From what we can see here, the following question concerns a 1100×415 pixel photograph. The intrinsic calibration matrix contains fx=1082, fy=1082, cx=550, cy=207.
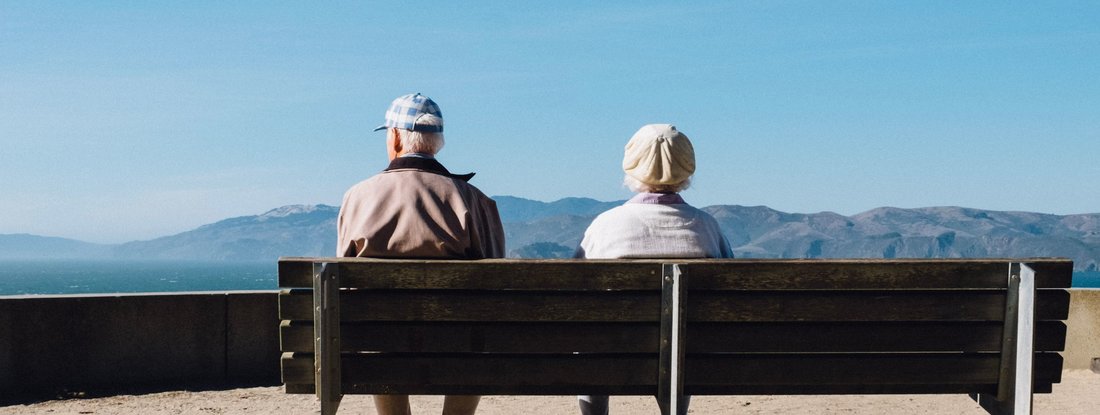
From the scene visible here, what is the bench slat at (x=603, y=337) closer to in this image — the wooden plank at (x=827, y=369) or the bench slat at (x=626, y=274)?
the wooden plank at (x=827, y=369)

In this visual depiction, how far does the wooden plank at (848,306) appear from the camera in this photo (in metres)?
3.95

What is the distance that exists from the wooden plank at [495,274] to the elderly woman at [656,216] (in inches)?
17.9

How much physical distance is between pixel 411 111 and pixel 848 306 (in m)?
1.94

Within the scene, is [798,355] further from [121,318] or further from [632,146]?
[121,318]

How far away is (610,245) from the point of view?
174 inches

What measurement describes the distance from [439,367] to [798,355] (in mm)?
1347

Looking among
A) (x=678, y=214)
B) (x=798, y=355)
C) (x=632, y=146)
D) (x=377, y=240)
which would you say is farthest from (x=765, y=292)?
(x=377, y=240)

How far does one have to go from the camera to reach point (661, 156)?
14.6 feet

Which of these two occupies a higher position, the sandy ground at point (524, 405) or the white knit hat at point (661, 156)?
the white knit hat at point (661, 156)

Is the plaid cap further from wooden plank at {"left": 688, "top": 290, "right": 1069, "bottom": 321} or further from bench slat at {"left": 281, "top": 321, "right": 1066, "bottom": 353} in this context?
wooden plank at {"left": 688, "top": 290, "right": 1069, "bottom": 321}

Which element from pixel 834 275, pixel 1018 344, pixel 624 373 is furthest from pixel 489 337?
pixel 1018 344

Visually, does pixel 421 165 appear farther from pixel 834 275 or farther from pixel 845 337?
pixel 845 337

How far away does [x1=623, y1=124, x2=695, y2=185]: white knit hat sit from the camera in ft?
14.6

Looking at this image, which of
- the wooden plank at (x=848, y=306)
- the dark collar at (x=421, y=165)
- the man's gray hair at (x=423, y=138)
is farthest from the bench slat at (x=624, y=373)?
the man's gray hair at (x=423, y=138)
